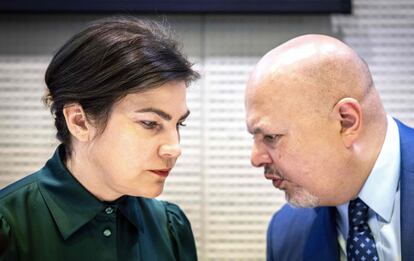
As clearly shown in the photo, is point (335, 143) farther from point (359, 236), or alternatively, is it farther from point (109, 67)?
point (109, 67)

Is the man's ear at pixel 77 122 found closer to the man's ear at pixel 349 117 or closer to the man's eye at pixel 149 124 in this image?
the man's eye at pixel 149 124

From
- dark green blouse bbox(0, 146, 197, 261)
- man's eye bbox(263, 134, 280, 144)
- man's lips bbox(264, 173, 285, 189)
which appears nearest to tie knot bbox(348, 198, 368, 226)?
man's lips bbox(264, 173, 285, 189)

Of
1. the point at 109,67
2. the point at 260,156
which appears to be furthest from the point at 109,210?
the point at 260,156

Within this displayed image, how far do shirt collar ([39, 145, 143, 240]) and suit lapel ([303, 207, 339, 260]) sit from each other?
32.4 inches

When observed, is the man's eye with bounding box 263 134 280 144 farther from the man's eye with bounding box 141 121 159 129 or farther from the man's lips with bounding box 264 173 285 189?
the man's eye with bounding box 141 121 159 129

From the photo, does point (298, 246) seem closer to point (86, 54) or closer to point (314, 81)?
point (314, 81)

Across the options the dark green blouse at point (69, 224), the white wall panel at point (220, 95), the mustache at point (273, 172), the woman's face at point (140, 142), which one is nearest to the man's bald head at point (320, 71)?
the mustache at point (273, 172)

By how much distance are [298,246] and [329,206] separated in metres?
0.21

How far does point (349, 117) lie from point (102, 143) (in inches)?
34.2

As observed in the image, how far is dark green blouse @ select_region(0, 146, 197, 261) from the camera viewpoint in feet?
5.42

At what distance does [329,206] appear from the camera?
2.21 m

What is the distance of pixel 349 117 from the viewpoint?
1964mm

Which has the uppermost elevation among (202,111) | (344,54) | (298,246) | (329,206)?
(344,54)

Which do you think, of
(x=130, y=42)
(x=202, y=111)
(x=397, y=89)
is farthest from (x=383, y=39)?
Result: (x=130, y=42)
